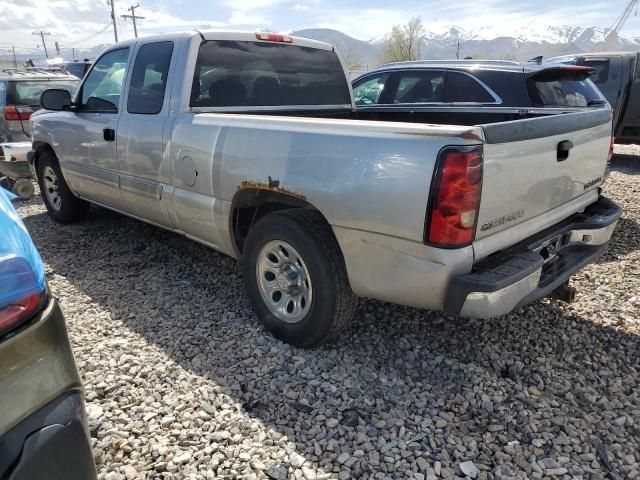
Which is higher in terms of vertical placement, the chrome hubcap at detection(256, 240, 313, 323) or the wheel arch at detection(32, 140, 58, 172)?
the wheel arch at detection(32, 140, 58, 172)

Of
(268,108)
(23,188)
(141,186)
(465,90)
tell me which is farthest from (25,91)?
(465,90)

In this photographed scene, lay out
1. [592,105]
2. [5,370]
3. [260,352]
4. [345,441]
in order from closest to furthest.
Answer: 1. [5,370]
2. [345,441]
3. [260,352]
4. [592,105]

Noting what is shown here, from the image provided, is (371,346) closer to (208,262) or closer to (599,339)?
(599,339)

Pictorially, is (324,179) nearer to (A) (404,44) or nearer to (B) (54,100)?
(B) (54,100)

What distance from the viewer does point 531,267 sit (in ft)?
8.29

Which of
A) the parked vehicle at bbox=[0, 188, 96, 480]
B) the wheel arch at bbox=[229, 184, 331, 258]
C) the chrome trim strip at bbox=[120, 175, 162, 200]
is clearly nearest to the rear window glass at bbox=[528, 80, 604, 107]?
the wheel arch at bbox=[229, 184, 331, 258]

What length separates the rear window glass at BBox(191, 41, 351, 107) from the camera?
12.3 feet

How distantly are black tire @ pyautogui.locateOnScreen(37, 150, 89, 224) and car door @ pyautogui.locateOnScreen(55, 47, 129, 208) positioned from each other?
0.39 meters

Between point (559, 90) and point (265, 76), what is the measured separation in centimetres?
337

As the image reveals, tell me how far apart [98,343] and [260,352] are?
1047 millimetres

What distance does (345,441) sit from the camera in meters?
2.42

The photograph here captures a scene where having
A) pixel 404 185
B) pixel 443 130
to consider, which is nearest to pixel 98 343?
pixel 404 185

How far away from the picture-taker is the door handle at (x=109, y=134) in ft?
13.8

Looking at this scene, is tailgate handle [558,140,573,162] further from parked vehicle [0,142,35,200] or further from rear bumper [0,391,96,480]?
parked vehicle [0,142,35,200]
